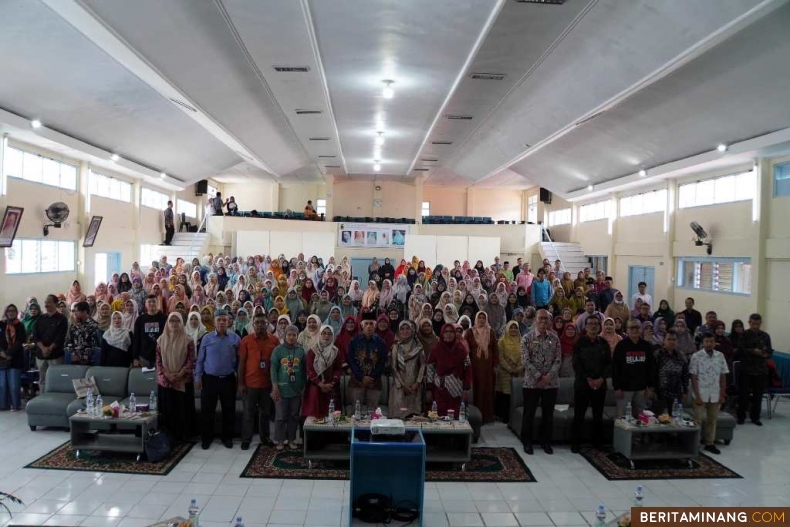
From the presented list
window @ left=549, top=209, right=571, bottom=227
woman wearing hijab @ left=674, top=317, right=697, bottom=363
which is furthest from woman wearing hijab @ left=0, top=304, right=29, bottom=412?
window @ left=549, top=209, right=571, bottom=227

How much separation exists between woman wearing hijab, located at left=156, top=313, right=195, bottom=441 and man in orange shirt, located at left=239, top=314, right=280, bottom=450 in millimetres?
669

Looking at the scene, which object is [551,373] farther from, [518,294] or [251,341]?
[518,294]

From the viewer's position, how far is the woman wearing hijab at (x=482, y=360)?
7.01 metres

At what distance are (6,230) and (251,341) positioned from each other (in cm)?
748

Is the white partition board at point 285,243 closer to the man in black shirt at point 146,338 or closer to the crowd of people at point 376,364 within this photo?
the crowd of people at point 376,364

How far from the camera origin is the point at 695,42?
7070mm

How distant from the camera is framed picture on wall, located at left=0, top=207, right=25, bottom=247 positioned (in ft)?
33.8

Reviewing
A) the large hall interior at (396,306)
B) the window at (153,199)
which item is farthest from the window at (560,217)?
the window at (153,199)

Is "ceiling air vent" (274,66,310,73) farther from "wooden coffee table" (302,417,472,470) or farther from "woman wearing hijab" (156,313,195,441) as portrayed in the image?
"wooden coffee table" (302,417,472,470)

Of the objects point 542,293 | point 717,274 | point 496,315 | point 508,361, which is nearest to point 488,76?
point 496,315

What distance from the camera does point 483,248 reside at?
1938cm

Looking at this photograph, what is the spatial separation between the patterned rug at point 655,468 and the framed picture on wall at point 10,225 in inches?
441

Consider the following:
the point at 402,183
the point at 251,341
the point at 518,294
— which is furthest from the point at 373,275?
the point at 402,183

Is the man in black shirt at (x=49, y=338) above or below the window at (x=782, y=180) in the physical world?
below
